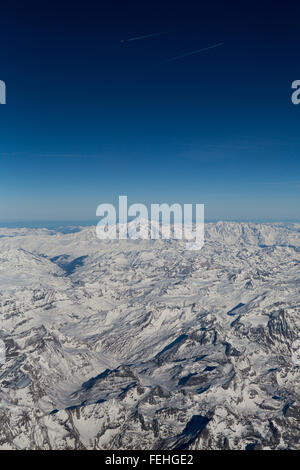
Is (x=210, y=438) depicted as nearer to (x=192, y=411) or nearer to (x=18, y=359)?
(x=192, y=411)

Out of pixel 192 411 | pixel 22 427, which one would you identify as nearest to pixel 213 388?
pixel 192 411

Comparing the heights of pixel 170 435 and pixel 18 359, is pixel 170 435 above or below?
below

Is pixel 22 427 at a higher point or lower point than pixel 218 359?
higher

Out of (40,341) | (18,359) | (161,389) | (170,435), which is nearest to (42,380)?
(18,359)
